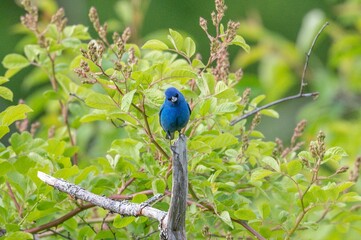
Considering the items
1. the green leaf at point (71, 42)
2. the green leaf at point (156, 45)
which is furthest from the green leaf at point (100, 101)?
the green leaf at point (71, 42)

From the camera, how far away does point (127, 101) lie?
254 cm

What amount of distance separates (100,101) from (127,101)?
18 cm

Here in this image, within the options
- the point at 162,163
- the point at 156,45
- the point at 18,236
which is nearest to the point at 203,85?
the point at 156,45

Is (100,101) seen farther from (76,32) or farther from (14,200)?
(76,32)

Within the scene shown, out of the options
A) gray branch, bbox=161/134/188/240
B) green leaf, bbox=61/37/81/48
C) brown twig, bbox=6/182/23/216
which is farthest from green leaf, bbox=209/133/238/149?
green leaf, bbox=61/37/81/48

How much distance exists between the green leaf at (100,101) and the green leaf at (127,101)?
142 mm

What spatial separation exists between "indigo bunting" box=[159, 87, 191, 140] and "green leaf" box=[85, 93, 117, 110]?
0.59ft

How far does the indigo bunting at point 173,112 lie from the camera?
259 centimetres

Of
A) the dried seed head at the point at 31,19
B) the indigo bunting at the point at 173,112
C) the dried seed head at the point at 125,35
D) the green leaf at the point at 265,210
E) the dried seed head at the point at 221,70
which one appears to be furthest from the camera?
the dried seed head at the point at 31,19

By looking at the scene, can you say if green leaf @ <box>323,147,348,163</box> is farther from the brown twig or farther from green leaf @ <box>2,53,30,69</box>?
green leaf @ <box>2,53,30,69</box>

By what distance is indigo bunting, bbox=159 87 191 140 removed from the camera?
2.59m

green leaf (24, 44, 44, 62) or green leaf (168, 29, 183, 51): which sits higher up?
green leaf (168, 29, 183, 51)

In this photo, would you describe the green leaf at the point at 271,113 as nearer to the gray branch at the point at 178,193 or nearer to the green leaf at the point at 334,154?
the green leaf at the point at 334,154

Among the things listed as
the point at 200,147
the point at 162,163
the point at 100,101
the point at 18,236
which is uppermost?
the point at 100,101
